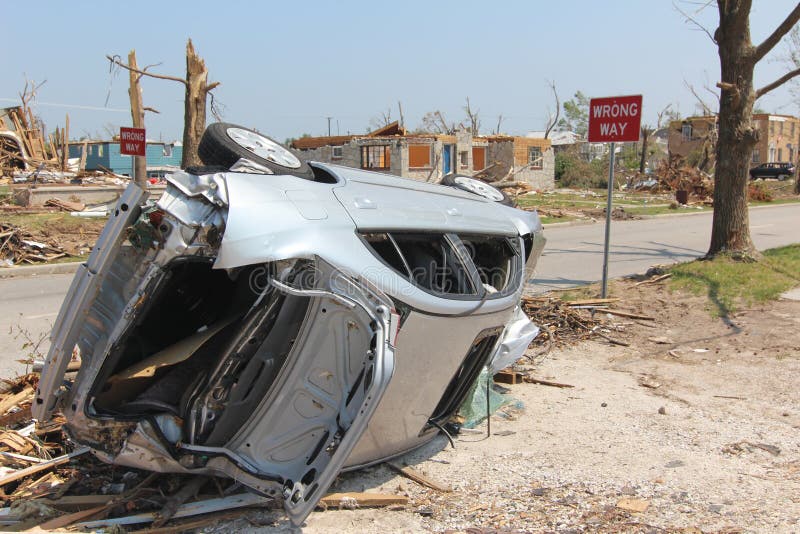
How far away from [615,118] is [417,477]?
257 inches

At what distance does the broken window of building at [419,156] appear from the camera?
3494cm

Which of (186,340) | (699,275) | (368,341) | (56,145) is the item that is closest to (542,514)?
(368,341)

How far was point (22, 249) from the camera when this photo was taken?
12547 mm

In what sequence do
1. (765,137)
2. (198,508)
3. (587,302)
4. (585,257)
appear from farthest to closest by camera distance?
(765,137) < (585,257) < (587,302) < (198,508)

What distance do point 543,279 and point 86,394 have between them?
29.4 feet

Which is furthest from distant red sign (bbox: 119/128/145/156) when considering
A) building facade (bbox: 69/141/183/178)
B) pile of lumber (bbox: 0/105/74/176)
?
building facade (bbox: 69/141/183/178)

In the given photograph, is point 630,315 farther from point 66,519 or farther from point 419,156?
point 419,156

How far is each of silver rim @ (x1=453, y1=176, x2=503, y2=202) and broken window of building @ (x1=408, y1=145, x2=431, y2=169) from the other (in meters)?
29.2

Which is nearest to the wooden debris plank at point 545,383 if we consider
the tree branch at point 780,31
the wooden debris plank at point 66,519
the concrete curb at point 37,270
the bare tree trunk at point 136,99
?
the wooden debris plank at point 66,519

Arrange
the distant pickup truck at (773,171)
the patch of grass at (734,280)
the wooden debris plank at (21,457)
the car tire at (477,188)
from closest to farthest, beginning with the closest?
1. the wooden debris plank at (21,457)
2. the car tire at (477,188)
3. the patch of grass at (734,280)
4. the distant pickup truck at (773,171)

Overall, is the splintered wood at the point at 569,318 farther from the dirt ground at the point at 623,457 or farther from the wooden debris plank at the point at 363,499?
the wooden debris plank at the point at 363,499

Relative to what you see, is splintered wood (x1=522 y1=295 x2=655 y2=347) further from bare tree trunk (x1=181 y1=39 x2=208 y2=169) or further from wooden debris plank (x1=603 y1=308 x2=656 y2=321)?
bare tree trunk (x1=181 y1=39 x2=208 y2=169)

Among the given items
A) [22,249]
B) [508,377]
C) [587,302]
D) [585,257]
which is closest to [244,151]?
[508,377]

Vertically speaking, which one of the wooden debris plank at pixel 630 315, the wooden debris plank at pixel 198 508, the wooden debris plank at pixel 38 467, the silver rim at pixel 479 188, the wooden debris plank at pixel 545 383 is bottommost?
the wooden debris plank at pixel 545 383
